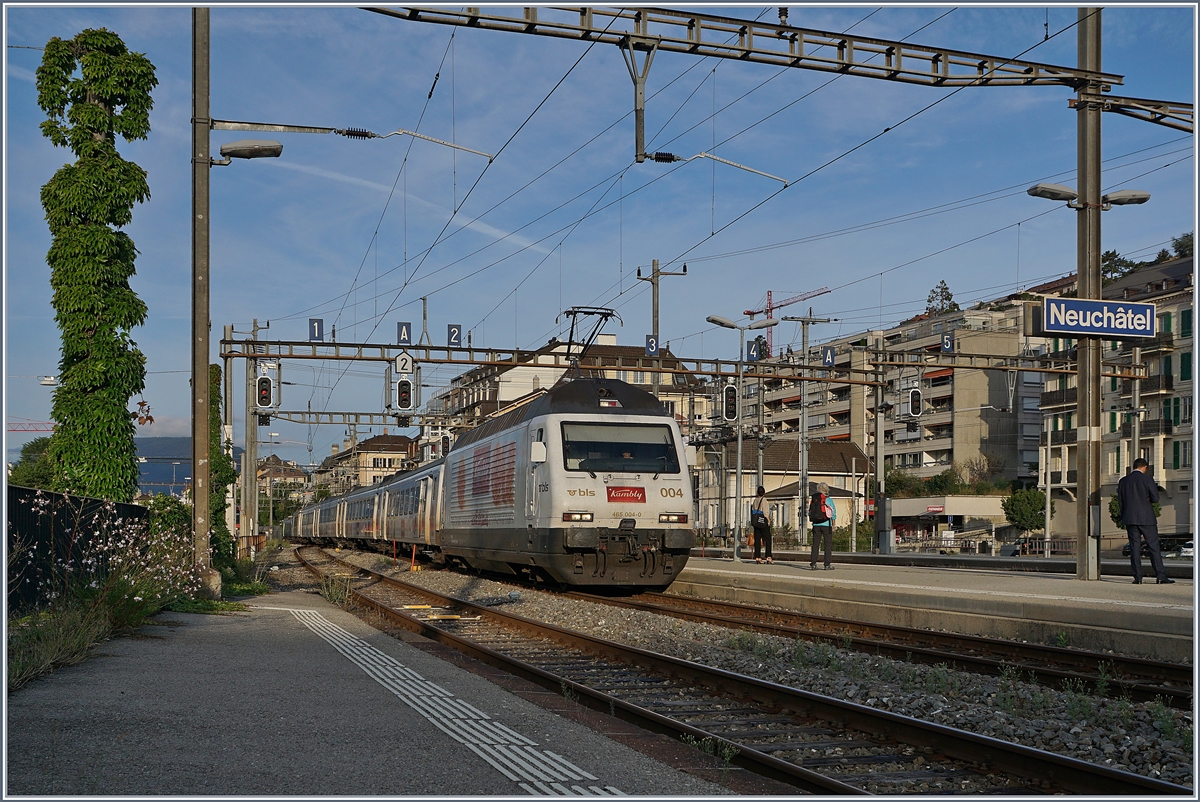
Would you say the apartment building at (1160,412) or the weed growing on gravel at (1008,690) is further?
the apartment building at (1160,412)

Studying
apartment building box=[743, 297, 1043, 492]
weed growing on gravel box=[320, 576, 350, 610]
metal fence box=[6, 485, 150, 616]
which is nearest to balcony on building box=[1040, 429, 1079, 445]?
apartment building box=[743, 297, 1043, 492]

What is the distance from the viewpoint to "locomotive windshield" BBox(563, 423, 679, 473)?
57.7 ft

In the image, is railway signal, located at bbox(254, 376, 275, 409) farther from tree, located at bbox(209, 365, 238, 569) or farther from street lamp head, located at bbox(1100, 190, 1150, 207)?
street lamp head, located at bbox(1100, 190, 1150, 207)

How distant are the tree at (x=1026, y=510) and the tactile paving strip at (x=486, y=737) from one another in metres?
58.2

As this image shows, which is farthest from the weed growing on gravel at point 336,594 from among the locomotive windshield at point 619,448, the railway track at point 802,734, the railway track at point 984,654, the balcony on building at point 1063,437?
the balcony on building at point 1063,437

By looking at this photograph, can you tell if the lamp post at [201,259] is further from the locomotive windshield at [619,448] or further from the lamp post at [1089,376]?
the lamp post at [1089,376]

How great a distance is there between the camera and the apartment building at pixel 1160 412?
5625 centimetres

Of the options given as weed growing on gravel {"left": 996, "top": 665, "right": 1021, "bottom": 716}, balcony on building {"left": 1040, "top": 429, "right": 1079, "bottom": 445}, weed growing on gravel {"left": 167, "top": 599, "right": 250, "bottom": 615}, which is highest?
balcony on building {"left": 1040, "top": 429, "right": 1079, "bottom": 445}

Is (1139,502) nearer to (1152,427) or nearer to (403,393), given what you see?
(403,393)

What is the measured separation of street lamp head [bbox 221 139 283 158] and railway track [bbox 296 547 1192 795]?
29.6 feet

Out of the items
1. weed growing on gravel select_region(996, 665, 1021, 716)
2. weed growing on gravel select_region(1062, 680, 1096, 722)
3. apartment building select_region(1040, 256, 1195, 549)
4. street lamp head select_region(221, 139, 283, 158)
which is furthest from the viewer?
apartment building select_region(1040, 256, 1195, 549)

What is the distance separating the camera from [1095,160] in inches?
703

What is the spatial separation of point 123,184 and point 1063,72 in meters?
15.6

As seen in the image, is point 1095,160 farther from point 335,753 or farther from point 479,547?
point 335,753
